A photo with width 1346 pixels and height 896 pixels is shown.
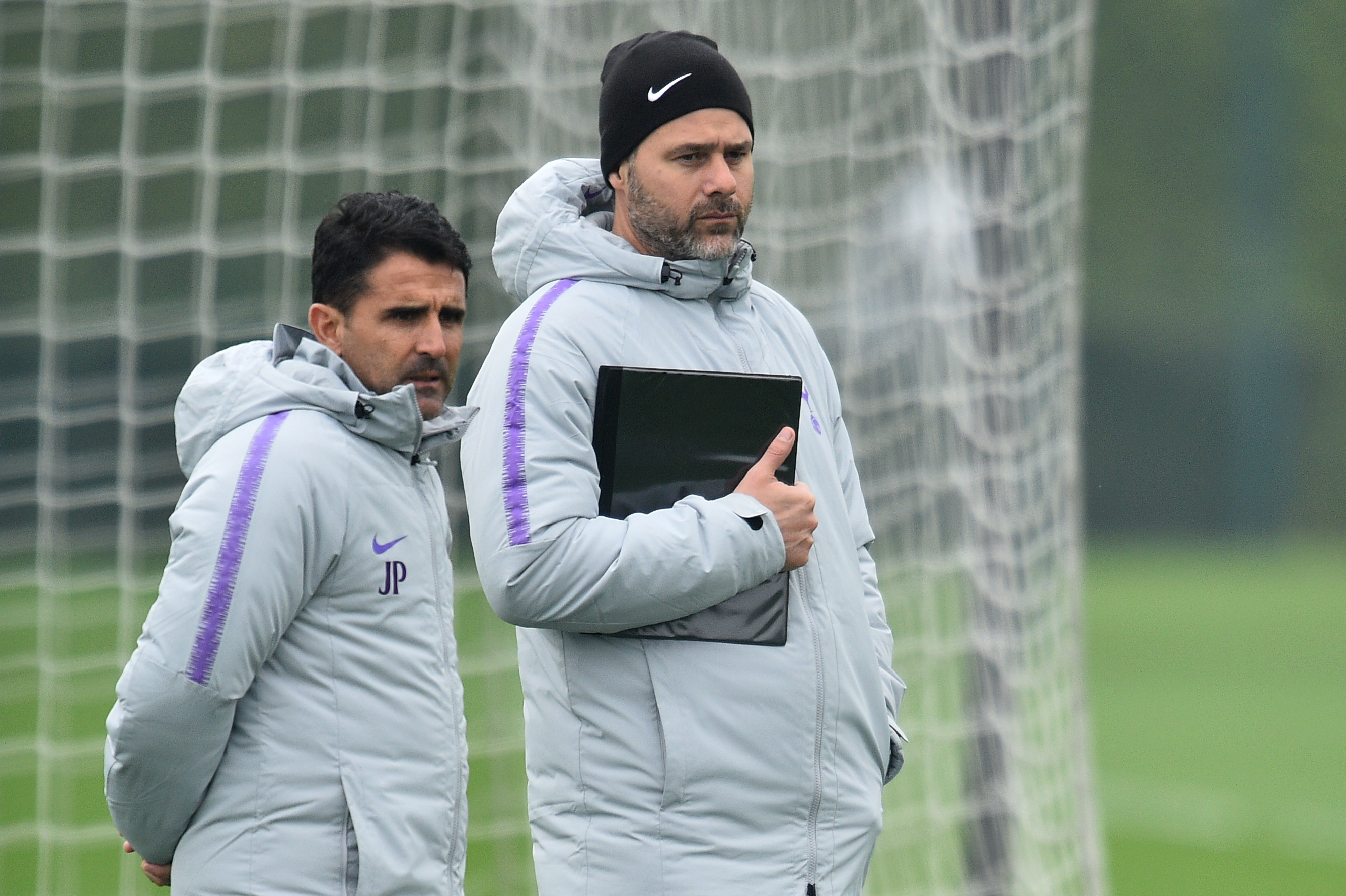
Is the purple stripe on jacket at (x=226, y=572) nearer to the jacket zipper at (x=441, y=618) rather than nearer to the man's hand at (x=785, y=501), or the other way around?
the jacket zipper at (x=441, y=618)

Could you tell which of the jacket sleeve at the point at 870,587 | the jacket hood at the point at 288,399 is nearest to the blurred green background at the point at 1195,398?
the jacket sleeve at the point at 870,587

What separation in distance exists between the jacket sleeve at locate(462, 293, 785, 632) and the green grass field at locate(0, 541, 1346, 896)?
96.2 inches

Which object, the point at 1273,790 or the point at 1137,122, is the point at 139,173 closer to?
the point at 1273,790

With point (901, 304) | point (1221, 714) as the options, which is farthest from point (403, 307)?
Answer: point (1221, 714)

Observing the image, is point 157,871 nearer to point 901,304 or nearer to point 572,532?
Result: point 572,532

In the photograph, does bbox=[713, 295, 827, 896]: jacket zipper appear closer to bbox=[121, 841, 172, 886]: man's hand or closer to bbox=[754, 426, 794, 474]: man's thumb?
bbox=[754, 426, 794, 474]: man's thumb

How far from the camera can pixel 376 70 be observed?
4.32 m

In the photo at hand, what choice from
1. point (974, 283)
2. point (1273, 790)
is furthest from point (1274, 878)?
point (974, 283)

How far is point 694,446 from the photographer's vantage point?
7.07 feet

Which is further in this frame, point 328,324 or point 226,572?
point 328,324

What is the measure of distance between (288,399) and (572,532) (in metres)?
0.39

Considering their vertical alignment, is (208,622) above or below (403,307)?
below

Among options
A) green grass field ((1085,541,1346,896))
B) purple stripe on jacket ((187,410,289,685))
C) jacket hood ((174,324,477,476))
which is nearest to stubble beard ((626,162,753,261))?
jacket hood ((174,324,477,476))

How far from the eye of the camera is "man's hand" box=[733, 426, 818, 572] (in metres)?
2.11
